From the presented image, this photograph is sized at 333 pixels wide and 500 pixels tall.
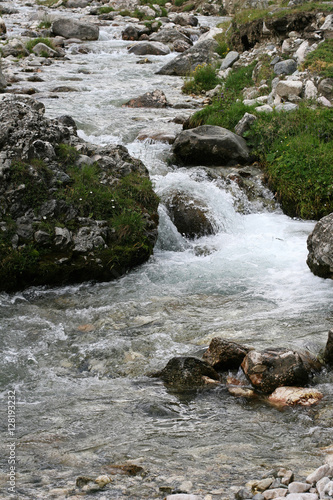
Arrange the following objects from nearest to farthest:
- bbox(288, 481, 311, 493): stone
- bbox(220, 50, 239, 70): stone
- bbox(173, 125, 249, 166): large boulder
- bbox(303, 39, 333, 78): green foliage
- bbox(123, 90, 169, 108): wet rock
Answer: bbox(288, 481, 311, 493): stone < bbox(173, 125, 249, 166): large boulder < bbox(303, 39, 333, 78): green foliage < bbox(123, 90, 169, 108): wet rock < bbox(220, 50, 239, 70): stone

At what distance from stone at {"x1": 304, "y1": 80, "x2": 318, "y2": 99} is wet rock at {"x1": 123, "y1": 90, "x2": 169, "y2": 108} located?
441 centimetres

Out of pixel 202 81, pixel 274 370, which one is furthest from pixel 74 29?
pixel 274 370

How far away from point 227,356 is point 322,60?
36.2 feet

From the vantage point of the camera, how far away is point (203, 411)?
4465mm

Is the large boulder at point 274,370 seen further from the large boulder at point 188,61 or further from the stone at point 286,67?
the large boulder at point 188,61

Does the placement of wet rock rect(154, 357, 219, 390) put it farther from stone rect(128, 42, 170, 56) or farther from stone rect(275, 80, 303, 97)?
stone rect(128, 42, 170, 56)

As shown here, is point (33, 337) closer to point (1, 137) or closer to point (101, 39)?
point (1, 137)

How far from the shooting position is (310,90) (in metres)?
13.1

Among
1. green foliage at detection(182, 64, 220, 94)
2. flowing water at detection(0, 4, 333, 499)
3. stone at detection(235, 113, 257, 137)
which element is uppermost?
green foliage at detection(182, 64, 220, 94)

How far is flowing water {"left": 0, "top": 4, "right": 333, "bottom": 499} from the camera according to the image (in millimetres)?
3555

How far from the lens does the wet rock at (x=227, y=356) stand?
5.16m

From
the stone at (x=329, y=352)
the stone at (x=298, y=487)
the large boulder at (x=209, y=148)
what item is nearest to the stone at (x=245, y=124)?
the large boulder at (x=209, y=148)

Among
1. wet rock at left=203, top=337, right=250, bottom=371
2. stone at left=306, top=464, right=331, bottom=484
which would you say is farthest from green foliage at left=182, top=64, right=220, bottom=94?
stone at left=306, top=464, right=331, bottom=484

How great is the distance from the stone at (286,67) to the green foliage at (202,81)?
293 centimetres
